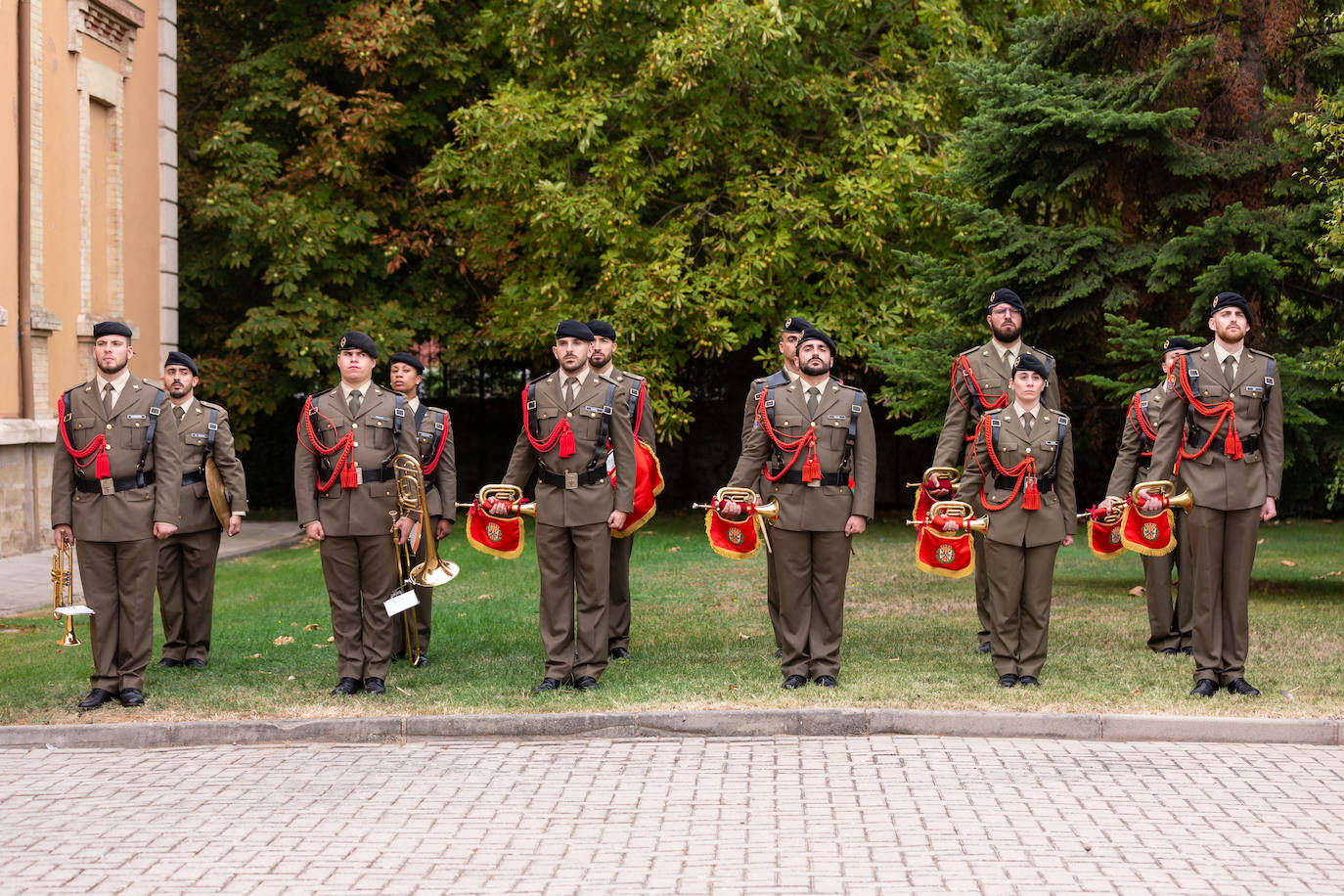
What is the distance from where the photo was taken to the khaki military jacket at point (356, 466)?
8.88 metres

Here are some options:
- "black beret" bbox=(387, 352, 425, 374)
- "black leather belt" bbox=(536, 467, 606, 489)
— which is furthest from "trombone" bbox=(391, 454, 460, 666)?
"black beret" bbox=(387, 352, 425, 374)

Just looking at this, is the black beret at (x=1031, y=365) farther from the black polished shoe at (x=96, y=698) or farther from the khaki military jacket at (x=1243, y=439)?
the black polished shoe at (x=96, y=698)

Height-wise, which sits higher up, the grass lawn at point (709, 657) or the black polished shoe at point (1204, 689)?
the black polished shoe at point (1204, 689)

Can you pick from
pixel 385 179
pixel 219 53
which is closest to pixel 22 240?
pixel 385 179

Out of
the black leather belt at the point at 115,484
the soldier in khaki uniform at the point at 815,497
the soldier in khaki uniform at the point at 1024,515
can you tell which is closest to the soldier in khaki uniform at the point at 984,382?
the soldier in khaki uniform at the point at 1024,515

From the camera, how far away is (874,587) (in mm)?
14367

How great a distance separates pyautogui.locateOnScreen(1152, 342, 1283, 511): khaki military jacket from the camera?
8531 mm

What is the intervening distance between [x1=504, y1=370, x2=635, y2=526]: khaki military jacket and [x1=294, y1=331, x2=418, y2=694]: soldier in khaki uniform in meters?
0.91

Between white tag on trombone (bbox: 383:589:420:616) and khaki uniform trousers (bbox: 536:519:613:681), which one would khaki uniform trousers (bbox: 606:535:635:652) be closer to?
khaki uniform trousers (bbox: 536:519:613:681)

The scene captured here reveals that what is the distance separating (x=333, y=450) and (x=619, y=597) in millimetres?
2484

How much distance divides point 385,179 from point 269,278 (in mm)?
2927

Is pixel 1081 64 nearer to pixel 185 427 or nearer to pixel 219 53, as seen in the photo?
pixel 185 427

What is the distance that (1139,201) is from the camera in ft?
47.2

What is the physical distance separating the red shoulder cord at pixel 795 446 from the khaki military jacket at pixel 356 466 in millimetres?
2349
